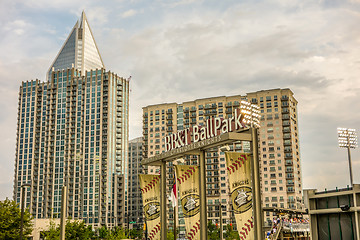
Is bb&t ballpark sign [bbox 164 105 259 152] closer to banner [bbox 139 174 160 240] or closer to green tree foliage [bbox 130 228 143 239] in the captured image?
banner [bbox 139 174 160 240]

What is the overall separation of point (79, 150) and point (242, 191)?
532 ft

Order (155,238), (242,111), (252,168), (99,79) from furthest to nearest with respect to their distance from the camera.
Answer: (99,79)
(155,238)
(242,111)
(252,168)

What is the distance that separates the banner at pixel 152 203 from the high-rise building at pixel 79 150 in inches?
5292

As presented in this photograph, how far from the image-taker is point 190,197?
40719 mm

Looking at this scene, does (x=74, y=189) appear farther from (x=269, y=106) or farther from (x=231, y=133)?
(x=231, y=133)

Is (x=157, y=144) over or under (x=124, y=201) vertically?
over

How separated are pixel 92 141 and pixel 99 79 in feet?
95.9

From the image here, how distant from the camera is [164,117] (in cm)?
18475

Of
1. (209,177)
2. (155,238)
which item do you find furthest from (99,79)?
(155,238)

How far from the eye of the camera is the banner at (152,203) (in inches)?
1837

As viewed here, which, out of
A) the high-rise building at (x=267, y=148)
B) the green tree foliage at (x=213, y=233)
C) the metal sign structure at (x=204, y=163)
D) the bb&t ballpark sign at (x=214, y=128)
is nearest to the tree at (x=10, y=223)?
the metal sign structure at (x=204, y=163)

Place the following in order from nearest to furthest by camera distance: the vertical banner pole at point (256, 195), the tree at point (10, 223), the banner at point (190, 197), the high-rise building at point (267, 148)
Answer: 1. the vertical banner pole at point (256, 195)
2. the banner at point (190, 197)
3. the tree at point (10, 223)
4. the high-rise building at point (267, 148)

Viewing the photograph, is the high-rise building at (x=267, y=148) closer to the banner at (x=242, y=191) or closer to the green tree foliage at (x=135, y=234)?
the green tree foliage at (x=135, y=234)

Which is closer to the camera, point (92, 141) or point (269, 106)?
point (269, 106)
